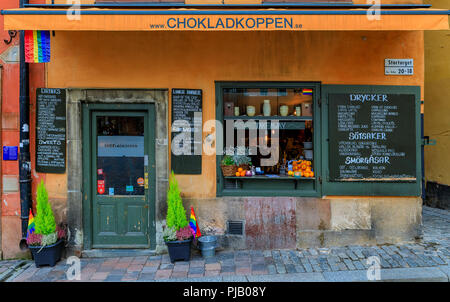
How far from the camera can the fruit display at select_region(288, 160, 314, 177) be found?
5910 millimetres

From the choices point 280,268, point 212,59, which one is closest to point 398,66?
point 212,59

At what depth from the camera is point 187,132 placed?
19.0ft

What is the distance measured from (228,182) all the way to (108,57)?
2.97 m

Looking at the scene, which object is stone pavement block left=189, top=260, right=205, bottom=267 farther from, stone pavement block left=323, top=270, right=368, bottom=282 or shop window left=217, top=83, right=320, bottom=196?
stone pavement block left=323, top=270, right=368, bottom=282

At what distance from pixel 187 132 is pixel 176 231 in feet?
5.41

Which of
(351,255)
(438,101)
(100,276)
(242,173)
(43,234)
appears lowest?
→ (100,276)

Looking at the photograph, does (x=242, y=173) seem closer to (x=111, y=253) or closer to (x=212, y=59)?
(x=212, y=59)

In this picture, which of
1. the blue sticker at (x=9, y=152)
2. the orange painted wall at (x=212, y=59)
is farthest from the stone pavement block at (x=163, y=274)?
the blue sticker at (x=9, y=152)

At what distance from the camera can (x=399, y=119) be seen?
5.86 metres

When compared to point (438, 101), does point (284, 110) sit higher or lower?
lower

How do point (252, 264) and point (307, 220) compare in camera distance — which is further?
point (307, 220)

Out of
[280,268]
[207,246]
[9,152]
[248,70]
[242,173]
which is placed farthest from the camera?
[242,173]

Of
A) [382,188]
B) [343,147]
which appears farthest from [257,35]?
[382,188]

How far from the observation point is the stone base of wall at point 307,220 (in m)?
5.84
